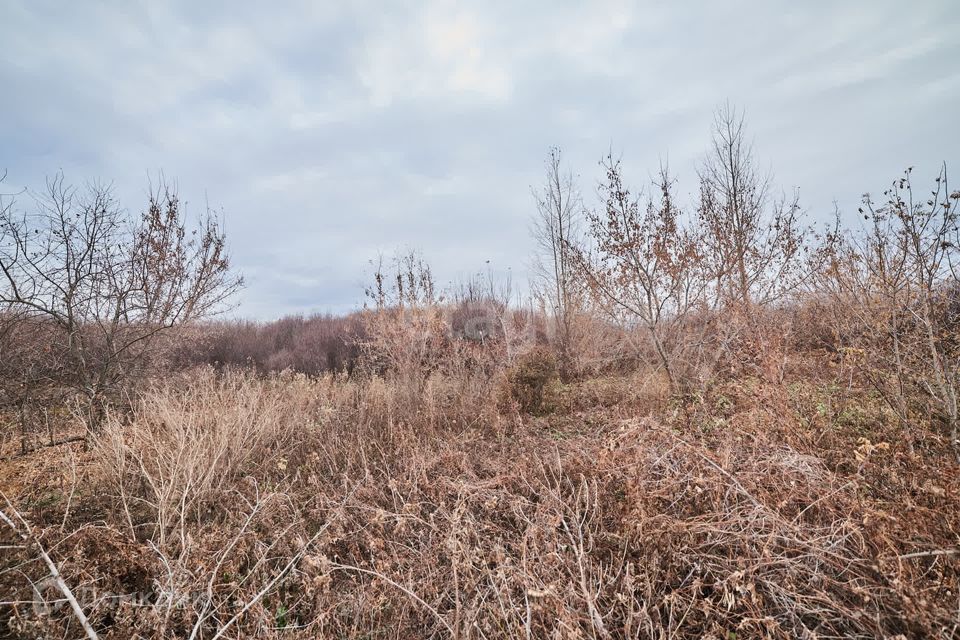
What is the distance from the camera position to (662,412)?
19.3 ft

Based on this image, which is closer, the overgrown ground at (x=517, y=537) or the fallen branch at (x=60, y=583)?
the fallen branch at (x=60, y=583)

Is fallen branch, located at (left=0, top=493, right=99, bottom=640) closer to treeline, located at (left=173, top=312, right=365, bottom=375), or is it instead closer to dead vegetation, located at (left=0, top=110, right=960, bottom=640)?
dead vegetation, located at (left=0, top=110, right=960, bottom=640)

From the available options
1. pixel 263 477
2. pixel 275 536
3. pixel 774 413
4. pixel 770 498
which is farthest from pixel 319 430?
pixel 774 413

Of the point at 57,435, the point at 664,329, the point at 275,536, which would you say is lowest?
the point at 275,536

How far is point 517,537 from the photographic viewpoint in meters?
2.94

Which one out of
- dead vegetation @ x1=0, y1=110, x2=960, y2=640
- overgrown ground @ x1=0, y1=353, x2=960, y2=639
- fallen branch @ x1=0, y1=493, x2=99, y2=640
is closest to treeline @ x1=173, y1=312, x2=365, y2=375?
dead vegetation @ x1=0, y1=110, x2=960, y2=640

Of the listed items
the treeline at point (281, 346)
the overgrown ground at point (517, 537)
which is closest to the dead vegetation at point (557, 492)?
the overgrown ground at point (517, 537)

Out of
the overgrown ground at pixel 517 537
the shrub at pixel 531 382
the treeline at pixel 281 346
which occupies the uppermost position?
the treeline at pixel 281 346

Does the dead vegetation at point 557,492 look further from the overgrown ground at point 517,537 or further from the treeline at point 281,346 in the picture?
the treeline at point 281,346

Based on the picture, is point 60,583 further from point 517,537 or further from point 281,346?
point 281,346

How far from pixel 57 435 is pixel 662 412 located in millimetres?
8267

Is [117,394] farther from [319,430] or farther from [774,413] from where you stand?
[774,413]

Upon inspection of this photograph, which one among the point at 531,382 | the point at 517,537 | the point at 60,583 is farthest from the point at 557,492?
the point at 531,382

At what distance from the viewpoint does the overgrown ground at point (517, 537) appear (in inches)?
85.8
